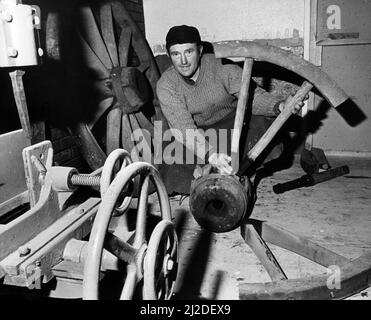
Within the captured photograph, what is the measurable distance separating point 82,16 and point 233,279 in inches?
90.2

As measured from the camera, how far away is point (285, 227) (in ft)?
8.05

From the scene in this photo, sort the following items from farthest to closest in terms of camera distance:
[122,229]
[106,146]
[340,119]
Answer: [340,119] → [106,146] → [122,229]

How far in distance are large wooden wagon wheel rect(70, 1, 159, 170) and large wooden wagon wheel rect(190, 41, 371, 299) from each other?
33.9 inches

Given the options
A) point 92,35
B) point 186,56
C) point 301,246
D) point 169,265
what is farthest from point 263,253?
point 92,35

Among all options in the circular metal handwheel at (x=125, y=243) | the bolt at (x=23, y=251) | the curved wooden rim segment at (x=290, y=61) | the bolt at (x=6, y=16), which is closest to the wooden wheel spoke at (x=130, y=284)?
the circular metal handwheel at (x=125, y=243)

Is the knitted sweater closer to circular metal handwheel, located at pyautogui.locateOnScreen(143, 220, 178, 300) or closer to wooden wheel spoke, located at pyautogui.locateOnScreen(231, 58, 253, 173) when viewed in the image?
wooden wheel spoke, located at pyautogui.locateOnScreen(231, 58, 253, 173)

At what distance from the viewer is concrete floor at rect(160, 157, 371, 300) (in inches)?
75.7

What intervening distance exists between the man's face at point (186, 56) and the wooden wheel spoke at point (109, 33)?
58cm

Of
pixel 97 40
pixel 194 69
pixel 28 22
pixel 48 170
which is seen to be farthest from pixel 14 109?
pixel 194 69

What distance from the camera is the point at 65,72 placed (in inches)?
104

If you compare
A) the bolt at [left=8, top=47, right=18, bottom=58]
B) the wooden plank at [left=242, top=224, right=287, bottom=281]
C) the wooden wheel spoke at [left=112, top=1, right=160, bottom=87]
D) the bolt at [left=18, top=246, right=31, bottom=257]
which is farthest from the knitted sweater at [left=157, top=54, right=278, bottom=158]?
the bolt at [left=18, top=246, right=31, bottom=257]
